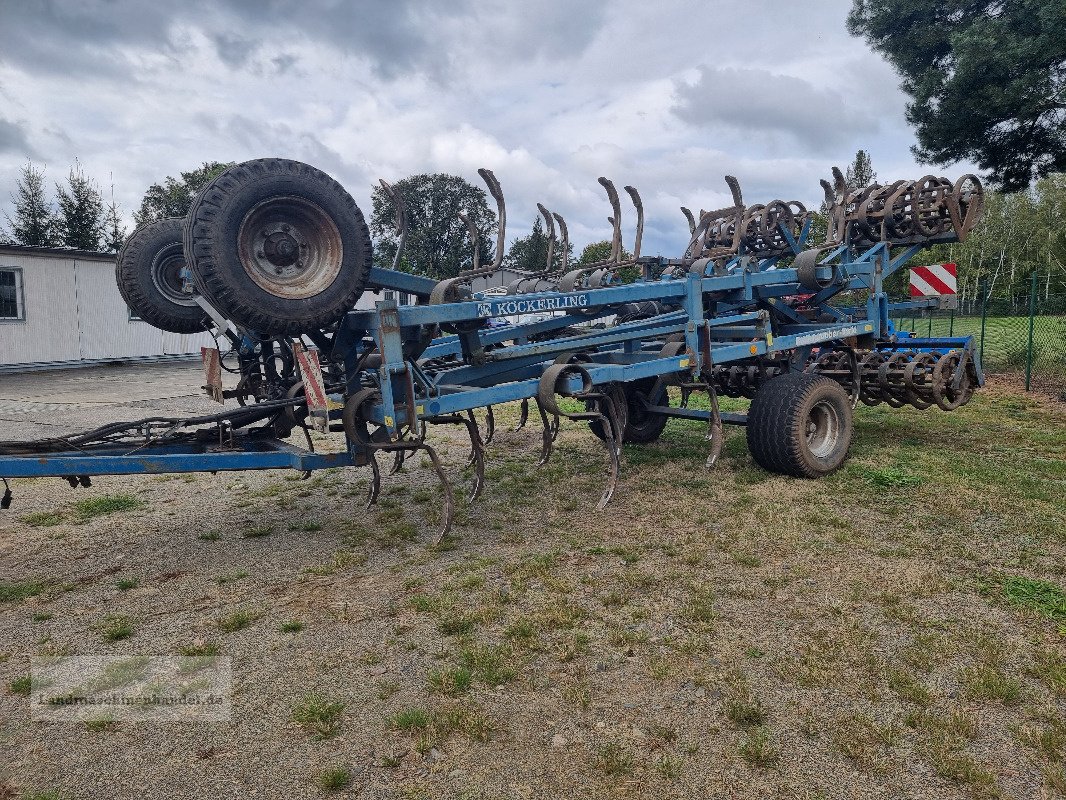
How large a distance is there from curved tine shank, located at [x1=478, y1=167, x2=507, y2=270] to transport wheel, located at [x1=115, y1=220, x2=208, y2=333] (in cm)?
212

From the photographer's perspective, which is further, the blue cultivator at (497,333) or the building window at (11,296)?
the building window at (11,296)

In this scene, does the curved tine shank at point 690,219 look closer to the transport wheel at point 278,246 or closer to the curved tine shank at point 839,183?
the curved tine shank at point 839,183

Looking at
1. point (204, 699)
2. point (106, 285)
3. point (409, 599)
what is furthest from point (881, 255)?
point (106, 285)

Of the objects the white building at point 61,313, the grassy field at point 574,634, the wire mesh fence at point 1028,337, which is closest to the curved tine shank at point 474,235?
the grassy field at point 574,634

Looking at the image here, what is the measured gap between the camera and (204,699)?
9.47 feet

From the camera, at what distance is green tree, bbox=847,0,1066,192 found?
10555 millimetres

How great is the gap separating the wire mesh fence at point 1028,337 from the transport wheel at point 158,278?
10.3 meters

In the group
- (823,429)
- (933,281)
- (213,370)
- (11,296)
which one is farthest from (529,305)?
(11,296)

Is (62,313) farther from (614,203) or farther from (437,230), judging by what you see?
(614,203)

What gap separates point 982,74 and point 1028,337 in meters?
5.02

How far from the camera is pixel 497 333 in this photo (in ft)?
17.5

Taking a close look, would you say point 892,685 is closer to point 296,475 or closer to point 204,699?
point 204,699

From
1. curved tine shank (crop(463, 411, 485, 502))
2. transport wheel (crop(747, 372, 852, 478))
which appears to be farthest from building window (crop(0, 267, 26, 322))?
transport wheel (crop(747, 372, 852, 478))

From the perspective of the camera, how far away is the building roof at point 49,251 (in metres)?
16.5
